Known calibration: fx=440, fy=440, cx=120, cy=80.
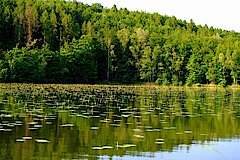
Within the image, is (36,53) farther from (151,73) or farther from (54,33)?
(151,73)

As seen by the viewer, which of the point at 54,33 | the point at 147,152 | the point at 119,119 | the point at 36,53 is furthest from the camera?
the point at 54,33

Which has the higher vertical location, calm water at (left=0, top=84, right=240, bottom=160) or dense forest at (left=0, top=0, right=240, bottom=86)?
dense forest at (left=0, top=0, right=240, bottom=86)

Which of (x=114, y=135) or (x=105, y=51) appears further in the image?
(x=105, y=51)

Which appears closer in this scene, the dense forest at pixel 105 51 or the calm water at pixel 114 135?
the calm water at pixel 114 135

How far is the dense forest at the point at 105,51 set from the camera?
222ft

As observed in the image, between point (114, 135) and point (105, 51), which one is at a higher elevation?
point (105, 51)

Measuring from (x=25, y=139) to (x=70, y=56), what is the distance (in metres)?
54.4

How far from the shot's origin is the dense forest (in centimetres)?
6762

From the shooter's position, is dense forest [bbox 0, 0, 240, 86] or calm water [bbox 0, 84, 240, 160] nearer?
calm water [bbox 0, 84, 240, 160]

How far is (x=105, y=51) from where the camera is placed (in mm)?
76938

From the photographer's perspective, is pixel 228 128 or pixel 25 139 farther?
pixel 228 128

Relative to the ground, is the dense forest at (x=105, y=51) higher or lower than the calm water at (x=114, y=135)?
higher

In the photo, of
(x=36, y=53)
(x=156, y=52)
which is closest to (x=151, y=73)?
(x=156, y=52)

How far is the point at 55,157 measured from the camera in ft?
35.0
